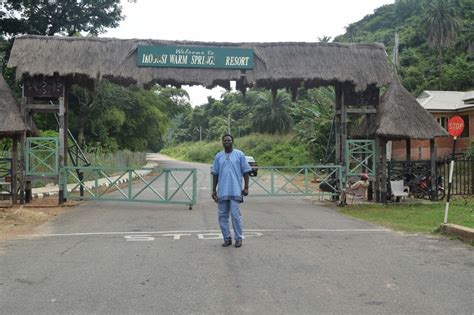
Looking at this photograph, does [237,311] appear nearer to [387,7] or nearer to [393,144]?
[393,144]

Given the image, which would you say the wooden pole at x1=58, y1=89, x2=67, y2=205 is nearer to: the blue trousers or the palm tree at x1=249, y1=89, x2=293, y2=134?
the blue trousers

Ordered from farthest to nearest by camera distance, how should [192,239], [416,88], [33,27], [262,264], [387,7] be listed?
[387,7] → [416,88] → [33,27] → [192,239] → [262,264]

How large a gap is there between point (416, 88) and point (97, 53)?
4258 centimetres

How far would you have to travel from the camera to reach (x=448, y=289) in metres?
5.98

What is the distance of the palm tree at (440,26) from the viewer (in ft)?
186

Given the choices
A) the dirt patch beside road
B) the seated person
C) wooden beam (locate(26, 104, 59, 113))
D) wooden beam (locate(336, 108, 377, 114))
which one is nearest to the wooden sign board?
wooden beam (locate(26, 104, 59, 113))

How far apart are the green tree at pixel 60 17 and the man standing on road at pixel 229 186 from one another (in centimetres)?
2560

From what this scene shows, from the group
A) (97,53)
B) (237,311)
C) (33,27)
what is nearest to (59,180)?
(97,53)

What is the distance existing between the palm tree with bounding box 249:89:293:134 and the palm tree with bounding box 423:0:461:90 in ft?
55.2

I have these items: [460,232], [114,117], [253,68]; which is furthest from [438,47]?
[460,232]

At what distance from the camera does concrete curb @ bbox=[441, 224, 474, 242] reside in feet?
29.7

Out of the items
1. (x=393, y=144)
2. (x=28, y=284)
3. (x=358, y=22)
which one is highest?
(x=358, y=22)

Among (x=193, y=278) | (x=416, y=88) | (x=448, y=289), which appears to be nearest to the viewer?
(x=448, y=289)

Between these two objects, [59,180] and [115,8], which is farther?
[115,8]
